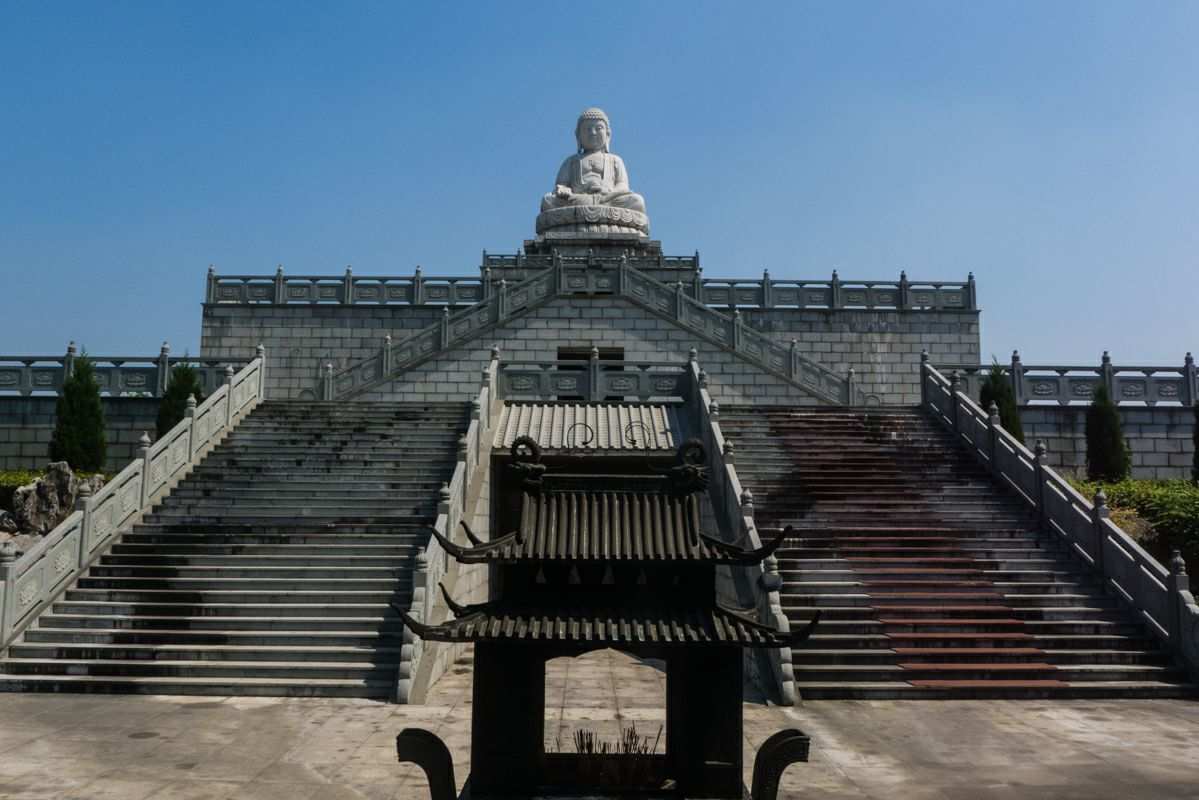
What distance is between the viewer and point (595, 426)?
22016 millimetres

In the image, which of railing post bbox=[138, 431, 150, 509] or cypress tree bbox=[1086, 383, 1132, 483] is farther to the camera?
cypress tree bbox=[1086, 383, 1132, 483]

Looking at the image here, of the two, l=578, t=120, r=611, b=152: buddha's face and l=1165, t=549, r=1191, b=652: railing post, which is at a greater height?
l=578, t=120, r=611, b=152: buddha's face

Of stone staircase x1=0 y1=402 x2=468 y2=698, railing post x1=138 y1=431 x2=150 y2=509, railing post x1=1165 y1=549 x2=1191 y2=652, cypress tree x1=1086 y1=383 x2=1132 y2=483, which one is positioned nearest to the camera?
stone staircase x1=0 y1=402 x2=468 y2=698

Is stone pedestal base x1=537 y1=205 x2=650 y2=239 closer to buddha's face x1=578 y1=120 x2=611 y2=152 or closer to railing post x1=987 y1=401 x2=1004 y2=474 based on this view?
buddha's face x1=578 y1=120 x2=611 y2=152

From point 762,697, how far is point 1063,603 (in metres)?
5.79

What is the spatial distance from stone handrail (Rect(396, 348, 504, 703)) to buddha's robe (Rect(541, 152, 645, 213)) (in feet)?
52.6

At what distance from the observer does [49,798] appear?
823 cm

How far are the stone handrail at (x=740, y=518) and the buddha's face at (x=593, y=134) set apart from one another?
19.5 m

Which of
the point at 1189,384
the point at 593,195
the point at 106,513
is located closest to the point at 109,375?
the point at 106,513

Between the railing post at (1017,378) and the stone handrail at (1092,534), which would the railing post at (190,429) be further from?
the railing post at (1017,378)

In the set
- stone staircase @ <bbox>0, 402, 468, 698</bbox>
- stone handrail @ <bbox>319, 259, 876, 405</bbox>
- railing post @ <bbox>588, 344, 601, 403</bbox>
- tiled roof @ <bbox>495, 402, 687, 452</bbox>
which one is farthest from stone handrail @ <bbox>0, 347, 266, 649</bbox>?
railing post @ <bbox>588, 344, 601, 403</bbox>

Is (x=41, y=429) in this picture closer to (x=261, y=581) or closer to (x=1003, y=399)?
(x=261, y=581)

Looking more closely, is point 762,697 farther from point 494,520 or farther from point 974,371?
point 974,371

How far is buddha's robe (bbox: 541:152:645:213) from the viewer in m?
37.0
